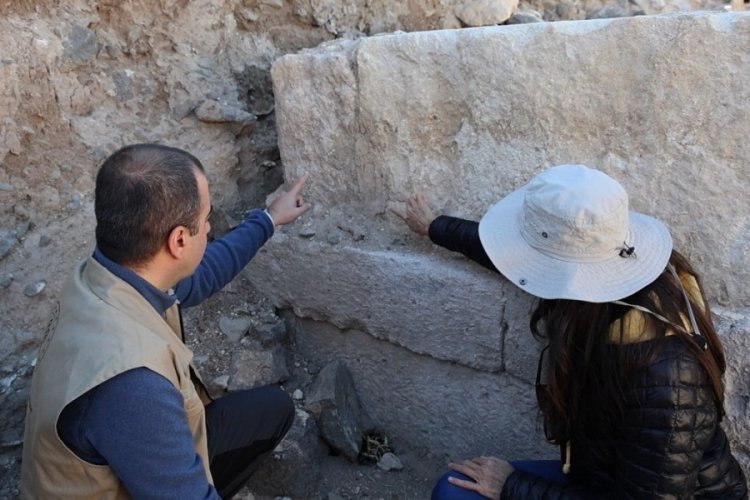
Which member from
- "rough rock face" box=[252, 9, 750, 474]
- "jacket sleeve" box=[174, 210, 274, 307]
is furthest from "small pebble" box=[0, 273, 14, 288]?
"rough rock face" box=[252, 9, 750, 474]

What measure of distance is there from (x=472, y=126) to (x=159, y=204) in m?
1.08

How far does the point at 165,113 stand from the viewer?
2645mm

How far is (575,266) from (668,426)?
36 cm

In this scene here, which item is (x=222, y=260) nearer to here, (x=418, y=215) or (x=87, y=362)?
(x=418, y=215)

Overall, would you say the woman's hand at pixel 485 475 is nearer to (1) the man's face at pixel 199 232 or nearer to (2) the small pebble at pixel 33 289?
(1) the man's face at pixel 199 232

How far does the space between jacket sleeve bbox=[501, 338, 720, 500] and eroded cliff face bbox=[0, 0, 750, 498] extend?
28.1 inches

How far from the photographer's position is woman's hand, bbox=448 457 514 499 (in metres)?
1.78

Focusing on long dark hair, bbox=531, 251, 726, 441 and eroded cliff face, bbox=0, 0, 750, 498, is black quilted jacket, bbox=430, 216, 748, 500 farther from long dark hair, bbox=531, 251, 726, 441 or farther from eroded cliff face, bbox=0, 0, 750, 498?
eroded cliff face, bbox=0, 0, 750, 498

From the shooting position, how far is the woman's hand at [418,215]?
2180 mm

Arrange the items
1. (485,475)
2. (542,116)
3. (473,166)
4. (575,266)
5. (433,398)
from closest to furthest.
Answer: (575,266), (485,475), (542,116), (473,166), (433,398)

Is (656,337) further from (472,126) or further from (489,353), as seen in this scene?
(472,126)

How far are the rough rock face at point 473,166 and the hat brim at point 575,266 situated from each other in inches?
13.5

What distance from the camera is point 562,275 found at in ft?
4.75

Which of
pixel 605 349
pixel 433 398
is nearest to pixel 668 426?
pixel 605 349
